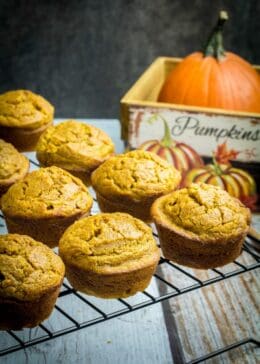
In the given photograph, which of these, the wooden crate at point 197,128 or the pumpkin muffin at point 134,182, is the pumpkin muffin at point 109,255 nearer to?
the pumpkin muffin at point 134,182

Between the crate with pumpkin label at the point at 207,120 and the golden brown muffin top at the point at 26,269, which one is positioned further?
the crate with pumpkin label at the point at 207,120

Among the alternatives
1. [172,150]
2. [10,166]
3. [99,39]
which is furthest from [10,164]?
[99,39]

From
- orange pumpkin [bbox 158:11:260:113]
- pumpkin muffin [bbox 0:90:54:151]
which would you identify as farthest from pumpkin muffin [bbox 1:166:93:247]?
orange pumpkin [bbox 158:11:260:113]

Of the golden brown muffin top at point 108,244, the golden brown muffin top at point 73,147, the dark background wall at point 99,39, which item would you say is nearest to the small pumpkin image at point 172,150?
the golden brown muffin top at point 73,147

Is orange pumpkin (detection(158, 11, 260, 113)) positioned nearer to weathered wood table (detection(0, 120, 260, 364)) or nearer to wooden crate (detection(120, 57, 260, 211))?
wooden crate (detection(120, 57, 260, 211))

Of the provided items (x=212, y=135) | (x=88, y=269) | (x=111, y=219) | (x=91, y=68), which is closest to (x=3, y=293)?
(x=88, y=269)

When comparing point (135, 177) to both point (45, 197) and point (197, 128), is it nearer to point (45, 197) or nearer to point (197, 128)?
point (45, 197)

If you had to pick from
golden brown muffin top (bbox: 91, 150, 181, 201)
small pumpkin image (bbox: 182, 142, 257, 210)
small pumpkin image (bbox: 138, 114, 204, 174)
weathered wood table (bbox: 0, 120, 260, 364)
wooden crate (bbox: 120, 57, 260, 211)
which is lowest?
weathered wood table (bbox: 0, 120, 260, 364)
